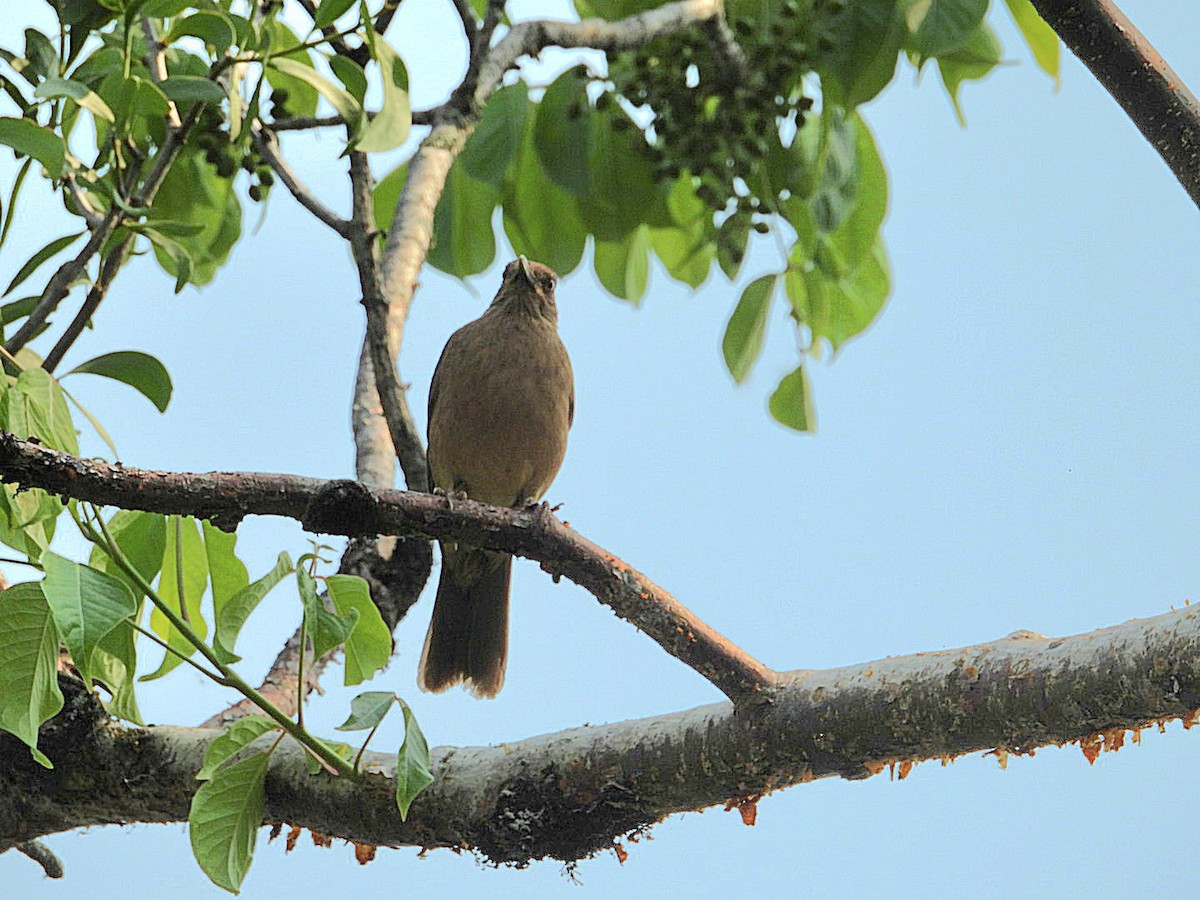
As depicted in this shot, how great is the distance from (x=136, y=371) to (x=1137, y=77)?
1708mm

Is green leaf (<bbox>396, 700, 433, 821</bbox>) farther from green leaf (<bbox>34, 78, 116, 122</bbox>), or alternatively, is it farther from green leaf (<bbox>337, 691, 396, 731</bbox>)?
green leaf (<bbox>34, 78, 116, 122</bbox>)

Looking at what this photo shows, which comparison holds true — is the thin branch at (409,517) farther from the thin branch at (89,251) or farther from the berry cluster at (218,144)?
the berry cluster at (218,144)

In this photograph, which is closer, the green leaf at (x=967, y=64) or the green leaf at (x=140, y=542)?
the green leaf at (x=140, y=542)

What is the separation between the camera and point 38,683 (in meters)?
1.64

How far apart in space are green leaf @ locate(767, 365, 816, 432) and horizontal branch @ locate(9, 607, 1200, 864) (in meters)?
1.07

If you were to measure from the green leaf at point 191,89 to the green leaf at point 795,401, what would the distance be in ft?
4.56

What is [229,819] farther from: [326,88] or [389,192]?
[389,192]

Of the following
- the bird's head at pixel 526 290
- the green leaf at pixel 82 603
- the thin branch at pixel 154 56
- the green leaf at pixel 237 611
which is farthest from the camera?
the bird's head at pixel 526 290

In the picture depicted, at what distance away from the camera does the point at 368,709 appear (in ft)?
5.60

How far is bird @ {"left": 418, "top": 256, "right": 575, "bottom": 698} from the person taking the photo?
3.52 m

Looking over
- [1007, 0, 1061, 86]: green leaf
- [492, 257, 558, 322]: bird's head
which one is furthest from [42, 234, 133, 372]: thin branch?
[1007, 0, 1061, 86]: green leaf

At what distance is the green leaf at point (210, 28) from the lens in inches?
84.6

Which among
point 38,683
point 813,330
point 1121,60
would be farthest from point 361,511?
point 813,330

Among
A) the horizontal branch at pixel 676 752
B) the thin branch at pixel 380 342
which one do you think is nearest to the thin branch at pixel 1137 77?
the horizontal branch at pixel 676 752
